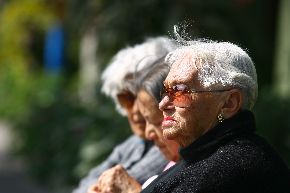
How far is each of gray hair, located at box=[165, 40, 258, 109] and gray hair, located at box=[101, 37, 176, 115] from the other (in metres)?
0.94

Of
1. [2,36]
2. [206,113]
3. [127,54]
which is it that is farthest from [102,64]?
[2,36]

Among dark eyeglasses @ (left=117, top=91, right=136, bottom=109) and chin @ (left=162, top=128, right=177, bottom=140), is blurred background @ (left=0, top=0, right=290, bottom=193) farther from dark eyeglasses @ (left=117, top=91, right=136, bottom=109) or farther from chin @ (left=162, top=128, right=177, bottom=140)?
chin @ (left=162, top=128, right=177, bottom=140)

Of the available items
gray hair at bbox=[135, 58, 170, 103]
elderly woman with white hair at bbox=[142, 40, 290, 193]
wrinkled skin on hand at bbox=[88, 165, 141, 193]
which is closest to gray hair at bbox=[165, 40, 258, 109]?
elderly woman with white hair at bbox=[142, 40, 290, 193]

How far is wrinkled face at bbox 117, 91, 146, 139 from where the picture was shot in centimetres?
405

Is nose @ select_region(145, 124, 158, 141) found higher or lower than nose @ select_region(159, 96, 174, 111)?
higher

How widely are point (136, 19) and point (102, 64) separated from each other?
1.22m

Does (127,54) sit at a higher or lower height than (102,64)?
lower

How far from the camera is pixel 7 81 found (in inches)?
625

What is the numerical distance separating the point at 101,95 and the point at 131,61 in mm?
4968

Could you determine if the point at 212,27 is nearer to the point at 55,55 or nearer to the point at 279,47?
the point at 279,47

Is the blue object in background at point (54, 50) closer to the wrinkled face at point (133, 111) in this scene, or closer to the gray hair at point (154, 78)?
the wrinkled face at point (133, 111)

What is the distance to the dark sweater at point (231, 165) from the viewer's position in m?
2.76

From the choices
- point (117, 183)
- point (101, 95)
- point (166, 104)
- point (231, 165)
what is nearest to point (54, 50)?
point (101, 95)

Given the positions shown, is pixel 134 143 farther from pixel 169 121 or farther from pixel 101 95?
pixel 101 95
